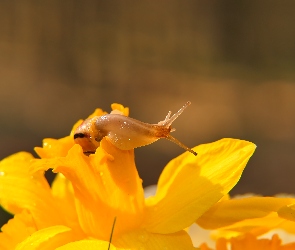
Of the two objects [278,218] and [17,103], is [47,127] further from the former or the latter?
[278,218]

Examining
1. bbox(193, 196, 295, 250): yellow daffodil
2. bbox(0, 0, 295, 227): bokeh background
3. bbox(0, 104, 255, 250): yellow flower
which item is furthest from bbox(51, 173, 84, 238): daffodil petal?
bbox(0, 0, 295, 227): bokeh background

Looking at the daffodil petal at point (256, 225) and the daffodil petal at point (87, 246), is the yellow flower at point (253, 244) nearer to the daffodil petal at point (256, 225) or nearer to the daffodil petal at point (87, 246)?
the daffodil petal at point (256, 225)

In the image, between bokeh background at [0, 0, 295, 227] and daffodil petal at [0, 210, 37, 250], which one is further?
bokeh background at [0, 0, 295, 227]

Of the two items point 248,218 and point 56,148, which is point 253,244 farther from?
point 56,148

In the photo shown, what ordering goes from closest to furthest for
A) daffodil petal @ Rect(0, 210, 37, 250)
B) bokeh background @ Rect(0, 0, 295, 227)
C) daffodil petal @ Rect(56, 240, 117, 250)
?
daffodil petal @ Rect(56, 240, 117, 250), daffodil petal @ Rect(0, 210, 37, 250), bokeh background @ Rect(0, 0, 295, 227)

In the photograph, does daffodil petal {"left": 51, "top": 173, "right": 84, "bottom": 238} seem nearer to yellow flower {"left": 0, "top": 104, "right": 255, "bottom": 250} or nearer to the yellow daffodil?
yellow flower {"left": 0, "top": 104, "right": 255, "bottom": 250}

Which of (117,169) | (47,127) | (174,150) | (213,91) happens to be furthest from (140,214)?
(213,91)

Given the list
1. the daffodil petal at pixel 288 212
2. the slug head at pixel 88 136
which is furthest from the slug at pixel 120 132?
the daffodil petal at pixel 288 212
